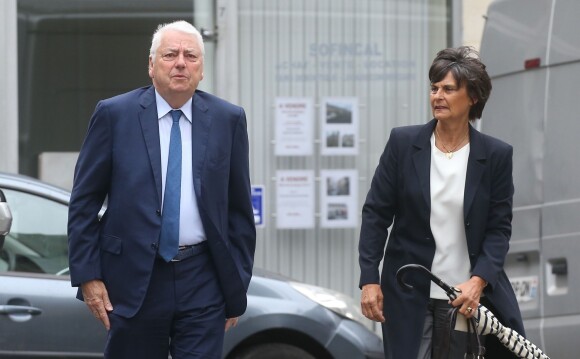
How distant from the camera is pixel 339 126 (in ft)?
35.7

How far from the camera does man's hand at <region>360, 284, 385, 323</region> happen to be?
5.09m

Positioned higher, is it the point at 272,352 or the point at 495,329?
the point at 495,329

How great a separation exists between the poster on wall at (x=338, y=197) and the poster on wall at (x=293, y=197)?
0.10 meters

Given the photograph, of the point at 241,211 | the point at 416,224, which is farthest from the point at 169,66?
the point at 416,224

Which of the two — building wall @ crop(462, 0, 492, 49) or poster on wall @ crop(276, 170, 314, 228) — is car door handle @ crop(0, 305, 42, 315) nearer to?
poster on wall @ crop(276, 170, 314, 228)

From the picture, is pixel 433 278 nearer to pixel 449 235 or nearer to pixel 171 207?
pixel 449 235

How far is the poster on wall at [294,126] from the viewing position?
10805mm

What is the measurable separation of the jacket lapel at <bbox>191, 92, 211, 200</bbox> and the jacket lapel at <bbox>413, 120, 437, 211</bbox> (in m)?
0.83

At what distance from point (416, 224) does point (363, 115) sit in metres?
5.96

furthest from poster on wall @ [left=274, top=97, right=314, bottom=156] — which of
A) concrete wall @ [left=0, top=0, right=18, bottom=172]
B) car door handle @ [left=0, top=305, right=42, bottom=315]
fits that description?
car door handle @ [left=0, top=305, right=42, bottom=315]

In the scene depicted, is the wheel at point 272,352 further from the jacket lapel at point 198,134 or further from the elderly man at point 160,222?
the jacket lapel at point 198,134

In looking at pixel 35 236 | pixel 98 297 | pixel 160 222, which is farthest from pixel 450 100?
pixel 35 236

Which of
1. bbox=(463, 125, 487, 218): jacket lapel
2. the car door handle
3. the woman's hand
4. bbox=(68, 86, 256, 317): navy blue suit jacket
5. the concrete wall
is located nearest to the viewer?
bbox=(68, 86, 256, 317): navy blue suit jacket

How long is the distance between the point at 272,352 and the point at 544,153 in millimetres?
1898
